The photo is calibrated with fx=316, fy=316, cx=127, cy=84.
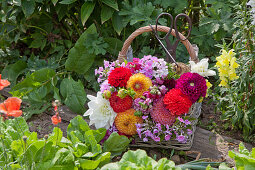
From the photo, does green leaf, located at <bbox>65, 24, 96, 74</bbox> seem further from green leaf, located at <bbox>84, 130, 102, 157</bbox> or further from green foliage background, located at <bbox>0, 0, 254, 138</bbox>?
green leaf, located at <bbox>84, 130, 102, 157</bbox>

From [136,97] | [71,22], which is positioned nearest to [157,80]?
[136,97]

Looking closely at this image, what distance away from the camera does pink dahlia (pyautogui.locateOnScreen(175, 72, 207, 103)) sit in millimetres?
1885

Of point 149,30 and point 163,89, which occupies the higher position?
point 149,30

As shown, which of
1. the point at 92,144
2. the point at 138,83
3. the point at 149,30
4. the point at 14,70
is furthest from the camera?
the point at 14,70

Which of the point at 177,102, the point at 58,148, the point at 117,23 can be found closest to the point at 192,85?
the point at 177,102

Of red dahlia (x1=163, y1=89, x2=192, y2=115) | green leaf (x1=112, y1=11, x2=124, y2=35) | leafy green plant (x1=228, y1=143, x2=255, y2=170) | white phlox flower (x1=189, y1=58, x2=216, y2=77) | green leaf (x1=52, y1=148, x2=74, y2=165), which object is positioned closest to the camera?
leafy green plant (x1=228, y1=143, x2=255, y2=170)

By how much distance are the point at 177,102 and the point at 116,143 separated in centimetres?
45

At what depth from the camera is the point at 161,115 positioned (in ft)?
6.30

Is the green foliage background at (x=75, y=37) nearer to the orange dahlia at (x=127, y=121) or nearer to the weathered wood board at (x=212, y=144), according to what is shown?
the weathered wood board at (x=212, y=144)

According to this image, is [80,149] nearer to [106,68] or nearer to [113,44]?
[106,68]

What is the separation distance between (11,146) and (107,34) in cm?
176

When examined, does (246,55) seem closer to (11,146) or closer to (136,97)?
(136,97)

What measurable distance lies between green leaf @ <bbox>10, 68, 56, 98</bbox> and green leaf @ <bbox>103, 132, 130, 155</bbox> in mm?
1095

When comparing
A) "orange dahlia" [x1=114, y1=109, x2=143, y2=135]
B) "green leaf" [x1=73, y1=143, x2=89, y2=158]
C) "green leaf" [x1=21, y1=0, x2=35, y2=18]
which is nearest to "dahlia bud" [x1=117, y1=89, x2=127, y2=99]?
A: "orange dahlia" [x1=114, y1=109, x2=143, y2=135]
